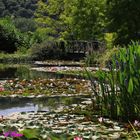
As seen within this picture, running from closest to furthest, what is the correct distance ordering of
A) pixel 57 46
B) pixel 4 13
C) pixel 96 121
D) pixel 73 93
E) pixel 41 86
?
pixel 96 121 < pixel 73 93 < pixel 41 86 < pixel 57 46 < pixel 4 13

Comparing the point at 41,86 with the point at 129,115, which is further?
the point at 41,86

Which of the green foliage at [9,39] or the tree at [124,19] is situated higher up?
the tree at [124,19]

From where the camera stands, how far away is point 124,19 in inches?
1341

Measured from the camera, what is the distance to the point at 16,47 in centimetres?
4406

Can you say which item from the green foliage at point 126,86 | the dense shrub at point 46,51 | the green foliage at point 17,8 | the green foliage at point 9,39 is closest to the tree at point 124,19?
the dense shrub at point 46,51

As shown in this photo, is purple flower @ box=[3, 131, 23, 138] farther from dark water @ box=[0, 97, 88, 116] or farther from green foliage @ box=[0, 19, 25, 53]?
green foliage @ box=[0, 19, 25, 53]

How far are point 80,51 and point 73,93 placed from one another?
1064 inches

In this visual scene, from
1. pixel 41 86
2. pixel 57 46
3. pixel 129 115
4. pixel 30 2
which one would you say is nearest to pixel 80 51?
pixel 57 46

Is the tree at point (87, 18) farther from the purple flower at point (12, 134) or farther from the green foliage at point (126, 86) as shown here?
the purple flower at point (12, 134)

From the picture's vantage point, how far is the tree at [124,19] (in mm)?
33906

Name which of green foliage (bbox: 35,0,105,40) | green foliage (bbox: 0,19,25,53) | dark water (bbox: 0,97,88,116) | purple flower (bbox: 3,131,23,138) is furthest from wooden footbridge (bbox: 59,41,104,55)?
purple flower (bbox: 3,131,23,138)

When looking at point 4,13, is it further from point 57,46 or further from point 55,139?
point 55,139

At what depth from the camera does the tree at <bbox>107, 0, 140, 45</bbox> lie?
33.9 m

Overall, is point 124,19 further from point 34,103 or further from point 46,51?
point 34,103
